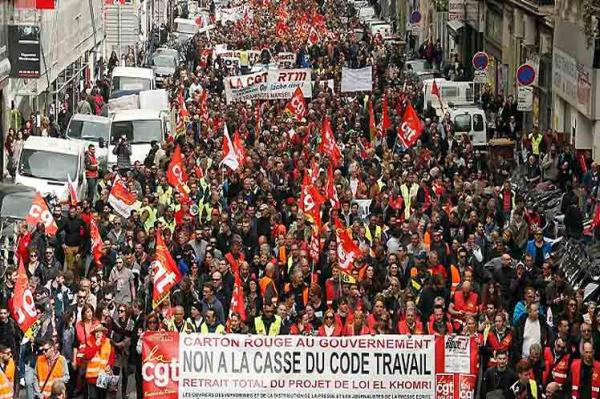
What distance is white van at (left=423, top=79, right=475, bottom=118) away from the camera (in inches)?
1956

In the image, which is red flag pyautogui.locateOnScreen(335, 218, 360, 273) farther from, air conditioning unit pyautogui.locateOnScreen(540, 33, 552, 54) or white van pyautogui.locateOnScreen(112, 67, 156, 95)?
white van pyautogui.locateOnScreen(112, 67, 156, 95)

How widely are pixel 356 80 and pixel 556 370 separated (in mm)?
31948

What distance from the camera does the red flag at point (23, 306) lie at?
71.1 feet

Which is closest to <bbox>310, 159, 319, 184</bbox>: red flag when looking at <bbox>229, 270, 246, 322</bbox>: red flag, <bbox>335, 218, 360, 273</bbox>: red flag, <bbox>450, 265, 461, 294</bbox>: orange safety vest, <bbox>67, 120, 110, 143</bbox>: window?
<bbox>335, 218, 360, 273</bbox>: red flag

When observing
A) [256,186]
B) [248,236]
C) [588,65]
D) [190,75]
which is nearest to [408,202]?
[256,186]

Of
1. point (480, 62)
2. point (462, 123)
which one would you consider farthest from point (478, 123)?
point (480, 62)

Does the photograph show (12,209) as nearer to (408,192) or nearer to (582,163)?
(408,192)

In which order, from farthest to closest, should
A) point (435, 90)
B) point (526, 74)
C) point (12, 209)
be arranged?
point (435, 90)
point (526, 74)
point (12, 209)

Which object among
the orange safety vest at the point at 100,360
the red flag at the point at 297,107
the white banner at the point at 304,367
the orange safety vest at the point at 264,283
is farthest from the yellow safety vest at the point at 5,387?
the red flag at the point at 297,107

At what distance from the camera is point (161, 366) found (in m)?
20.1

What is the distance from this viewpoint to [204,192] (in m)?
31.8

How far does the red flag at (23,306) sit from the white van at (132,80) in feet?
107

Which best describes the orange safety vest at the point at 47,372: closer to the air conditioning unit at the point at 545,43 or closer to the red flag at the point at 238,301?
the red flag at the point at 238,301

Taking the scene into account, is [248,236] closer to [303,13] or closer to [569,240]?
[569,240]
